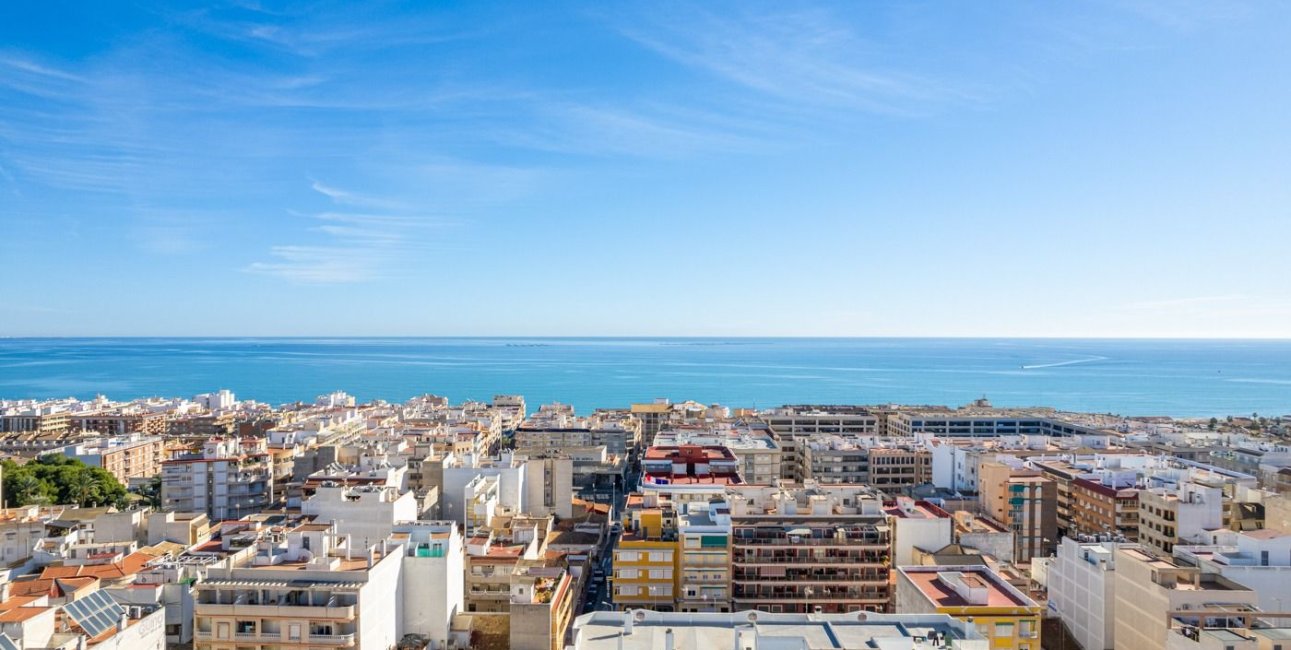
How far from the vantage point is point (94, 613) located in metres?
15.4

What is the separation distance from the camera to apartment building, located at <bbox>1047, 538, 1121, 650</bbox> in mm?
22562

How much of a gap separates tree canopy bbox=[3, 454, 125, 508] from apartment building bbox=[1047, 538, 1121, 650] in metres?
42.2

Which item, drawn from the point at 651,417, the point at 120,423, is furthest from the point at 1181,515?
the point at 120,423

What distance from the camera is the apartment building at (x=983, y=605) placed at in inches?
752

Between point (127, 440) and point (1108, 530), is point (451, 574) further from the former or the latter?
point (127, 440)

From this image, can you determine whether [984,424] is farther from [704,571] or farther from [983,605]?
[983,605]

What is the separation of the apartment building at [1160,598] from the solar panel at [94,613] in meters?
21.7

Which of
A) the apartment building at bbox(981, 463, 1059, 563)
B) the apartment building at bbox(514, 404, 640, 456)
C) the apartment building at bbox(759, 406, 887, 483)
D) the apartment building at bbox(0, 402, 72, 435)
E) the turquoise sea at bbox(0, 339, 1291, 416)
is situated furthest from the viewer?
the turquoise sea at bbox(0, 339, 1291, 416)

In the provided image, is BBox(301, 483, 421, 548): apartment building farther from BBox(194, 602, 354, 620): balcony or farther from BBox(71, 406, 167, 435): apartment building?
BBox(71, 406, 167, 435): apartment building

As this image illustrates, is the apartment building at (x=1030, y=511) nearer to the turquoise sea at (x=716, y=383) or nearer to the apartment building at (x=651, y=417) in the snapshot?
the apartment building at (x=651, y=417)

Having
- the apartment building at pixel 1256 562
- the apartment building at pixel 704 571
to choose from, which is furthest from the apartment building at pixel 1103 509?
the apartment building at pixel 704 571

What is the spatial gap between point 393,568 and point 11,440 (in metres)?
60.8

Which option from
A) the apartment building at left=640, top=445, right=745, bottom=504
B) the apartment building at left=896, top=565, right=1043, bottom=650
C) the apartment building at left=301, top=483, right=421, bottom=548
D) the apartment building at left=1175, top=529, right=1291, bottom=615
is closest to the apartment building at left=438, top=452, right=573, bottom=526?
the apartment building at left=640, top=445, right=745, bottom=504

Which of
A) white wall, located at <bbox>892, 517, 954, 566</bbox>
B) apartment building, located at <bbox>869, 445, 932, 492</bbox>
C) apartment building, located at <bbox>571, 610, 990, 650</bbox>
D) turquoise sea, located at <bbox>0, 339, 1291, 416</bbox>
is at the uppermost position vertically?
apartment building, located at <bbox>571, 610, 990, 650</bbox>
